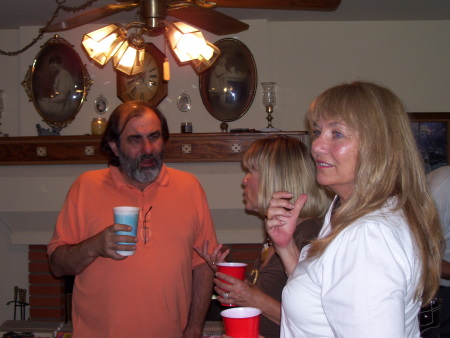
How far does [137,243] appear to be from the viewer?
7.05 feet

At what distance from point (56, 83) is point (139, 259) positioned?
9.14ft

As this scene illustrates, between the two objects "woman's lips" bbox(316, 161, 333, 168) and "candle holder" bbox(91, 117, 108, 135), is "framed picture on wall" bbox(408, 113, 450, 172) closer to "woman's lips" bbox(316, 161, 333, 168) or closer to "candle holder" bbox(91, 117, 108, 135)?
"candle holder" bbox(91, 117, 108, 135)

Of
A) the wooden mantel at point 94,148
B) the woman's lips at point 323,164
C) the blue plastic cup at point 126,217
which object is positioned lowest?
the blue plastic cup at point 126,217

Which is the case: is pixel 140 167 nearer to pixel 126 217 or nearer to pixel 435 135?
pixel 126 217

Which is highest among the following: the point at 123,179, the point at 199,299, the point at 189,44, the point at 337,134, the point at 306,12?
the point at 306,12

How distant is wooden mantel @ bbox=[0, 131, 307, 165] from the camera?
4051mm

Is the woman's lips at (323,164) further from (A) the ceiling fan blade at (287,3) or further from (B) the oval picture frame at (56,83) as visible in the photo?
(B) the oval picture frame at (56,83)

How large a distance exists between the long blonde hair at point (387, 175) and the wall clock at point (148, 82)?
3211 mm

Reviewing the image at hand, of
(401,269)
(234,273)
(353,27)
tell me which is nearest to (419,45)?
(353,27)

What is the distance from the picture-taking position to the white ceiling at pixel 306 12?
12.5 feet

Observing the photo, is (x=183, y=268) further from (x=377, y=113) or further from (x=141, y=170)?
(x=377, y=113)

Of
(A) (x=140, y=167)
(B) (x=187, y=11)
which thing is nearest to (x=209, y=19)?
(B) (x=187, y=11)

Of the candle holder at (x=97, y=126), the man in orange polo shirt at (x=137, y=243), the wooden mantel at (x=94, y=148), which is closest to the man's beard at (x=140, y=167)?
the man in orange polo shirt at (x=137, y=243)

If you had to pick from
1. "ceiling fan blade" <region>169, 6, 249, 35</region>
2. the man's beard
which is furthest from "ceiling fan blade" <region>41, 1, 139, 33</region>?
the man's beard
